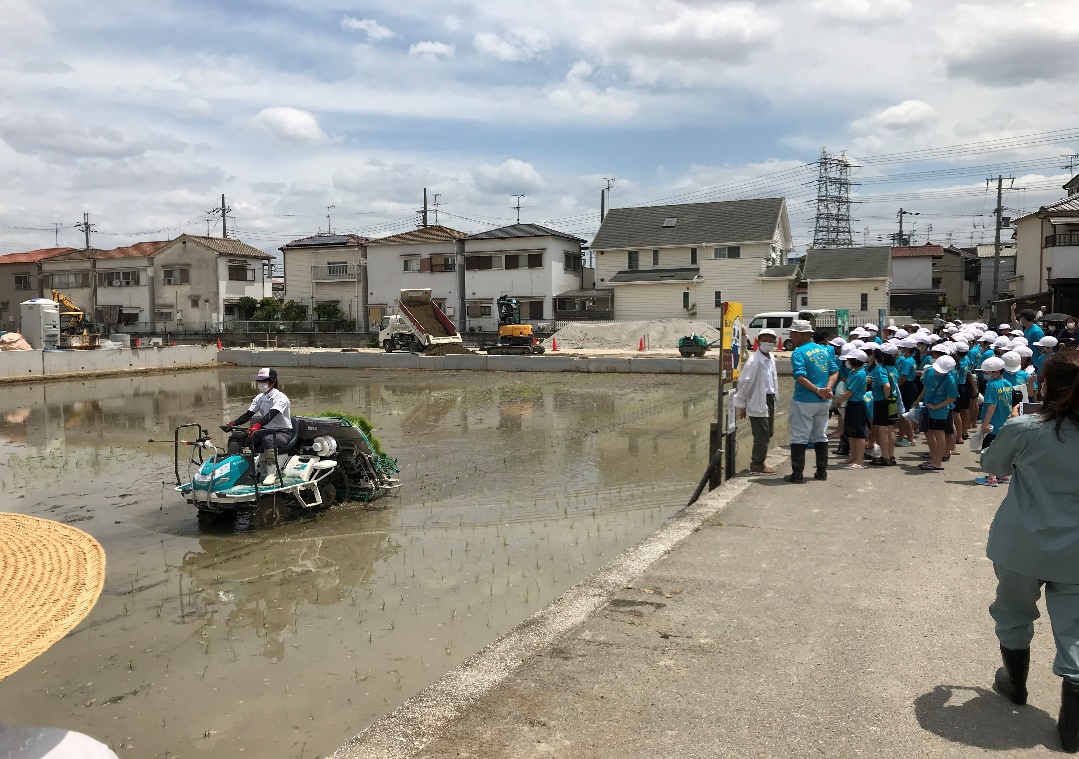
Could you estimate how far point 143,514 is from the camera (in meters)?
8.66

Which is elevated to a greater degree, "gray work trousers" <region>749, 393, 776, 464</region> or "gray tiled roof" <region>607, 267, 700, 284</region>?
"gray tiled roof" <region>607, 267, 700, 284</region>

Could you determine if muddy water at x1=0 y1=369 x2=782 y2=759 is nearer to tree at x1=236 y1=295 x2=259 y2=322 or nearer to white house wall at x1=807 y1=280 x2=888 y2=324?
white house wall at x1=807 y1=280 x2=888 y2=324

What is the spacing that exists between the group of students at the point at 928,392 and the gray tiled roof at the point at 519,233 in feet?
105

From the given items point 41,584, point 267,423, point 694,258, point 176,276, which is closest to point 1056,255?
point 694,258

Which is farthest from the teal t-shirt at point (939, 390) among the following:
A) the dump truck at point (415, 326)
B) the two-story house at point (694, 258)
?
the two-story house at point (694, 258)

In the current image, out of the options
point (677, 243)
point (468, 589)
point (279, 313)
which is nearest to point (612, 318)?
point (677, 243)

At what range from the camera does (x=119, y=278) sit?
49625 mm

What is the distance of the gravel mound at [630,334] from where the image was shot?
34.7m

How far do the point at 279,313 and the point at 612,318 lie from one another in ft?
61.9

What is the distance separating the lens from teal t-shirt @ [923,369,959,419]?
8.14 m

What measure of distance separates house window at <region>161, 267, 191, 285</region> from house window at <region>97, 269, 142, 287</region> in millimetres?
2012

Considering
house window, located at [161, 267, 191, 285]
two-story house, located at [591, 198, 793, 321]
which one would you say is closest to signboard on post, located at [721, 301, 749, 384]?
two-story house, located at [591, 198, 793, 321]

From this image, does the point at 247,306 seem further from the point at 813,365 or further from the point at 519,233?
the point at 813,365

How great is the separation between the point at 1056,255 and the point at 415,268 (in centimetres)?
3017
